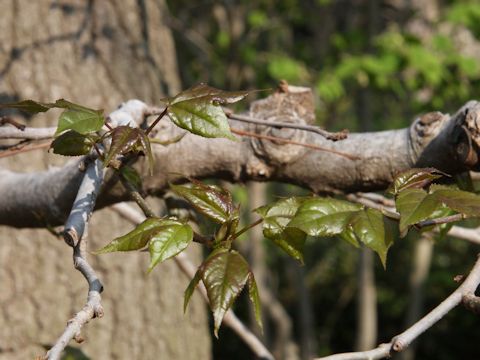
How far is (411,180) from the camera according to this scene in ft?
4.08

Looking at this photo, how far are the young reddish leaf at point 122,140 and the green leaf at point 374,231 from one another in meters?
0.37

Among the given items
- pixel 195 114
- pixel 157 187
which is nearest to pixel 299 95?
pixel 157 187

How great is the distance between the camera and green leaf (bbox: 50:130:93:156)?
50.2 inches

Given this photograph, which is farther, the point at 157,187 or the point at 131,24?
the point at 131,24

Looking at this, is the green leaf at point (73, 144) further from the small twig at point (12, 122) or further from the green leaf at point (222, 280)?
the green leaf at point (222, 280)

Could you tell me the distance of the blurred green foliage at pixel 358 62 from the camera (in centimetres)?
512

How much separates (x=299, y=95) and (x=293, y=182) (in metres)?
0.21

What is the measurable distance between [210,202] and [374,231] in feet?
0.88

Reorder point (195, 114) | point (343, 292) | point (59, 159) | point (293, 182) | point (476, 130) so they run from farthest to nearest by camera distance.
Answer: point (343, 292), point (59, 159), point (293, 182), point (476, 130), point (195, 114)

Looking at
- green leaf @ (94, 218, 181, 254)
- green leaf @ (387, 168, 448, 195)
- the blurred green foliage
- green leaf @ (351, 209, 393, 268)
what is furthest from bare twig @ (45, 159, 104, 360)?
the blurred green foliage

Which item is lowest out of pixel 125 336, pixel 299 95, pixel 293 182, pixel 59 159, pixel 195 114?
pixel 125 336

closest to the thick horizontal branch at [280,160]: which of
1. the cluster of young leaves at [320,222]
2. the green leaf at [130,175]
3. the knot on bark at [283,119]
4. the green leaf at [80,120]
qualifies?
the knot on bark at [283,119]

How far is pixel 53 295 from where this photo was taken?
2.66 metres

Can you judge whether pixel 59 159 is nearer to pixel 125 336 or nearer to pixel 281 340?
pixel 125 336
